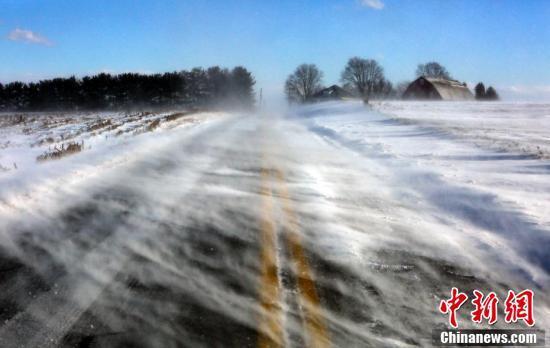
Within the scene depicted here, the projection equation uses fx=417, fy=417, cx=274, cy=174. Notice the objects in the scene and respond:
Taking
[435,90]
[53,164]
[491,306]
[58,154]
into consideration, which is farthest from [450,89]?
[491,306]

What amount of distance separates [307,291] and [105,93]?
6704cm

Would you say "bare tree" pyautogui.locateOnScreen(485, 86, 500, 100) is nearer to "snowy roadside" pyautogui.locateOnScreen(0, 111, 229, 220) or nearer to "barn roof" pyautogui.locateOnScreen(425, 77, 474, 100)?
"barn roof" pyautogui.locateOnScreen(425, 77, 474, 100)

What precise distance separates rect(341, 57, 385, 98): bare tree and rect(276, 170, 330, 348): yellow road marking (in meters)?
111

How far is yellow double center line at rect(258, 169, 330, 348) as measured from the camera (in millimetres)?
3054

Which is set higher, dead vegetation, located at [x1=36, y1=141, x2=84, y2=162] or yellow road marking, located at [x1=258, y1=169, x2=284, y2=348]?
dead vegetation, located at [x1=36, y1=141, x2=84, y2=162]

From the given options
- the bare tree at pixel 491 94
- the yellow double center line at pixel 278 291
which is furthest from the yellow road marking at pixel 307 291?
the bare tree at pixel 491 94

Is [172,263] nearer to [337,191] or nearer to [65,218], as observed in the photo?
[65,218]

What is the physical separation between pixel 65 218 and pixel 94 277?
2084mm

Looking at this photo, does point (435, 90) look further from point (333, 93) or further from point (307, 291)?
point (307, 291)

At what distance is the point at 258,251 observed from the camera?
4590mm

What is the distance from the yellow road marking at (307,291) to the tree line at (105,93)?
61.3 meters

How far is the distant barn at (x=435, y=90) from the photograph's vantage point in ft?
247

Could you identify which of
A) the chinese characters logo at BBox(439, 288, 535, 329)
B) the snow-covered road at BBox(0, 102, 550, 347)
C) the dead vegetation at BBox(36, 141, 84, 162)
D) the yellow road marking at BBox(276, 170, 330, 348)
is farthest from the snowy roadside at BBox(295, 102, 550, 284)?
the dead vegetation at BBox(36, 141, 84, 162)

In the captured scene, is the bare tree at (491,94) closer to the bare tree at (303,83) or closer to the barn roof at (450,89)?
the barn roof at (450,89)
